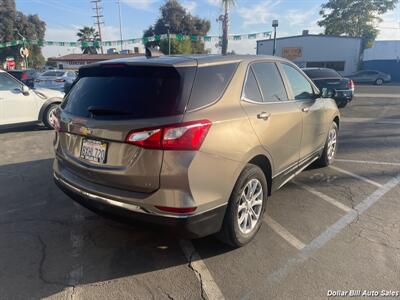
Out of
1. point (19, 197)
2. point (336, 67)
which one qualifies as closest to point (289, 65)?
point (19, 197)

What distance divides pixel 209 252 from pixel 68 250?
1347mm

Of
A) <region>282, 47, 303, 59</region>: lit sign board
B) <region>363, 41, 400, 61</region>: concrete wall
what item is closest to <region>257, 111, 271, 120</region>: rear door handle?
<region>282, 47, 303, 59</region>: lit sign board

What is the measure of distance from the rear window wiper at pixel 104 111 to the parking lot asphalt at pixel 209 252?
993 millimetres

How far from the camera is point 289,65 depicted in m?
4.30

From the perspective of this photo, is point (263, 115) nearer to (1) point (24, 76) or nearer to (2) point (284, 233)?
(2) point (284, 233)

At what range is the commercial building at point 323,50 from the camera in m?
39.6

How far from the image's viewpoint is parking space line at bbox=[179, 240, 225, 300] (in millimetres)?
2596

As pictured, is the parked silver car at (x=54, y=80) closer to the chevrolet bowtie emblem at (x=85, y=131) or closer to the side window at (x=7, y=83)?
the side window at (x=7, y=83)

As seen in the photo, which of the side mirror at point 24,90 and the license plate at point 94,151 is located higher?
the license plate at point 94,151

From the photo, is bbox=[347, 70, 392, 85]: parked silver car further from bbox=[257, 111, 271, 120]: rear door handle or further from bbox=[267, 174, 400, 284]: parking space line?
bbox=[257, 111, 271, 120]: rear door handle

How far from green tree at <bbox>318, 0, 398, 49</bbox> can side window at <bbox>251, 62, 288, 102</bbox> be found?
53.5 metres

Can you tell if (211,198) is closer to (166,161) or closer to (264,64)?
(166,161)

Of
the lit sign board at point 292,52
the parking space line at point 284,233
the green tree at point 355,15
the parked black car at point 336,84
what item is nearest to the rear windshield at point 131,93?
the parking space line at point 284,233

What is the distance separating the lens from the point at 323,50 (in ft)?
133
